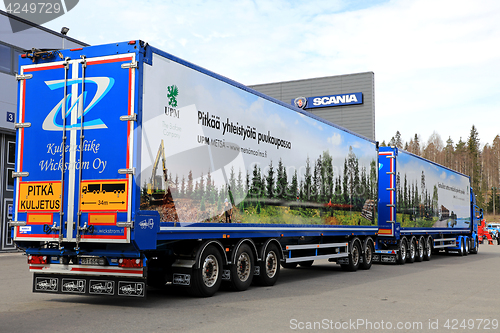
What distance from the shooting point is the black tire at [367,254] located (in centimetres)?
1656

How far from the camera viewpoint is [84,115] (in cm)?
821

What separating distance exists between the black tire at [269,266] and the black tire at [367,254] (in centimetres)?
563

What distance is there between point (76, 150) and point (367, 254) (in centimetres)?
1132

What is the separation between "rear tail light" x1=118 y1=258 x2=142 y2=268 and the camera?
25.8 feet

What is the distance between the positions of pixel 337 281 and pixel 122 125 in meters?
7.45

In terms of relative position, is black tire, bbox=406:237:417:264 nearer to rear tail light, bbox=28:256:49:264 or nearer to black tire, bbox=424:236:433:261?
black tire, bbox=424:236:433:261

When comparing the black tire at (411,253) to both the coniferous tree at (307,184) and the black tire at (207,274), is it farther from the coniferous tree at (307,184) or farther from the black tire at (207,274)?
the black tire at (207,274)

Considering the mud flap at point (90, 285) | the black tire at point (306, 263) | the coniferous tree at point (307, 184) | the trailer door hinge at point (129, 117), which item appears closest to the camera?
the trailer door hinge at point (129, 117)

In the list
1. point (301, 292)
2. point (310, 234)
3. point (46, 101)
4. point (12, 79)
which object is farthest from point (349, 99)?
point (46, 101)

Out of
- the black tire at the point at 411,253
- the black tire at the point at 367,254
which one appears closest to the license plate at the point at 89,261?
the black tire at the point at 367,254

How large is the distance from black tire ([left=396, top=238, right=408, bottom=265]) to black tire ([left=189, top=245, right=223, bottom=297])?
11.3 metres

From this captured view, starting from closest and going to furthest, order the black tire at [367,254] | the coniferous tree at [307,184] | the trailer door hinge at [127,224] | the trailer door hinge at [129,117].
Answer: the trailer door hinge at [127,224] < the trailer door hinge at [129,117] < the coniferous tree at [307,184] < the black tire at [367,254]

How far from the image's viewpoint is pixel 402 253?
19.4 metres

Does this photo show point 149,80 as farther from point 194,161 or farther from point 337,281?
point 337,281
